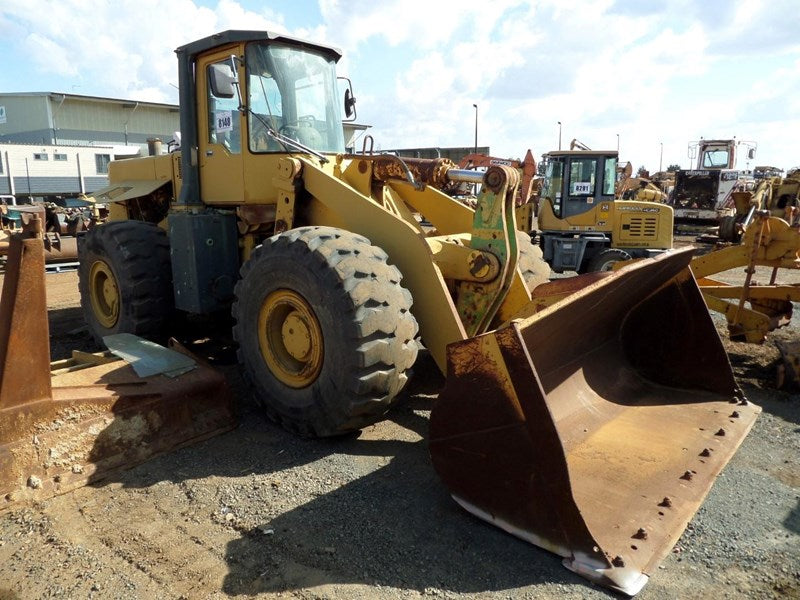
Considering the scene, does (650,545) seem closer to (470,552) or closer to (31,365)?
(470,552)

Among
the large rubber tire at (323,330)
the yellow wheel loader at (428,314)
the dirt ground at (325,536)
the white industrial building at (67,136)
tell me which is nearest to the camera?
the dirt ground at (325,536)

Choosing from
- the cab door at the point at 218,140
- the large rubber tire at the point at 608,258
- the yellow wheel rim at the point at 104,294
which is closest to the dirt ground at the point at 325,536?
the cab door at the point at 218,140

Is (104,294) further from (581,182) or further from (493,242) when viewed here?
(581,182)

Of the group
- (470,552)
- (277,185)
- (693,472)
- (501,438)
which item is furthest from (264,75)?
(693,472)

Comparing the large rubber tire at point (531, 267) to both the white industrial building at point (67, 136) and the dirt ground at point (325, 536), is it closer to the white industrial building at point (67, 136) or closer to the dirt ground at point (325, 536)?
the dirt ground at point (325, 536)

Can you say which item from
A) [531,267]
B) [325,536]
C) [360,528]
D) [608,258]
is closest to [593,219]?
[608,258]

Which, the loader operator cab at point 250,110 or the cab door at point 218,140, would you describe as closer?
the loader operator cab at point 250,110

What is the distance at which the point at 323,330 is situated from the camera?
3.48 metres

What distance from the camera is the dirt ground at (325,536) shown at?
2463mm

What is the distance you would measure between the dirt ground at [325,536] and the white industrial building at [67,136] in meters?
→ 25.6

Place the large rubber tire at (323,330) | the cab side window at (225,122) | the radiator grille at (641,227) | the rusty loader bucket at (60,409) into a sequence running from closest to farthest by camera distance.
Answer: the rusty loader bucket at (60,409) → the large rubber tire at (323,330) → the cab side window at (225,122) → the radiator grille at (641,227)

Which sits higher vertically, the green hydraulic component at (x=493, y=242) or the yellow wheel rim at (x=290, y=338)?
the green hydraulic component at (x=493, y=242)

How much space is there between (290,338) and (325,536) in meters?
1.41

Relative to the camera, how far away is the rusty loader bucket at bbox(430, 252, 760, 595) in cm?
247
